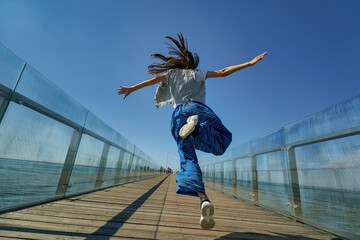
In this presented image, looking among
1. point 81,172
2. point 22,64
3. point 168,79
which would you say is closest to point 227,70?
point 168,79

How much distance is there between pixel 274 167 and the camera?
3.31 meters

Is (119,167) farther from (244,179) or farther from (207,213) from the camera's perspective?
(207,213)

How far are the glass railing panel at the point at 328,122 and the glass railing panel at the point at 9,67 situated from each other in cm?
357

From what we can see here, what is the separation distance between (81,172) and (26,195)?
3.97 ft

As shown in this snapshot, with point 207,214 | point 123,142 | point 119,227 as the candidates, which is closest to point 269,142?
point 207,214

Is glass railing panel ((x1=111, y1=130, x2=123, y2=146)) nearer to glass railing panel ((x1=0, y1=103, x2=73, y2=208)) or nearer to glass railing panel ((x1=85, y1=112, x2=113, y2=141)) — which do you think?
glass railing panel ((x1=85, y1=112, x2=113, y2=141))

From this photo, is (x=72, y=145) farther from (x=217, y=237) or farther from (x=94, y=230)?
(x=217, y=237)

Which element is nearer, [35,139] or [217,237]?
[217,237]

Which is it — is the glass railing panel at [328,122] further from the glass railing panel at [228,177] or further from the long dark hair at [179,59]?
the glass railing panel at [228,177]

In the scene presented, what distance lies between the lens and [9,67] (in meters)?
1.71

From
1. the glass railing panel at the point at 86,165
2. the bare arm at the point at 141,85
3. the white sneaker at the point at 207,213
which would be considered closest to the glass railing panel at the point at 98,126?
the glass railing panel at the point at 86,165

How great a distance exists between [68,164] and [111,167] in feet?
7.20

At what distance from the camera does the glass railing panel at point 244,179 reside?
13.6 feet

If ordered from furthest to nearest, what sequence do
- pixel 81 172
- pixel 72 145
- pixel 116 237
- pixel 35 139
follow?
pixel 81 172, pixel 72 145, pixel 35 139, pixel 116 237
